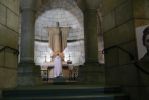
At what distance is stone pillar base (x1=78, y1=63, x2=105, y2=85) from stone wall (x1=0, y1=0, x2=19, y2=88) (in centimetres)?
492

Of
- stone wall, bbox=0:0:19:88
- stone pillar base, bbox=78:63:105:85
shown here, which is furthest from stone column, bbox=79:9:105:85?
stone wall, bbox=0:0:19:88

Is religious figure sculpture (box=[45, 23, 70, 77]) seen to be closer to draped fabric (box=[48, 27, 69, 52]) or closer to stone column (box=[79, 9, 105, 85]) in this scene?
draped fabric (box=[48, 27, 69, 52])

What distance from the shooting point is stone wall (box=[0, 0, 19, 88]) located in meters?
5.54

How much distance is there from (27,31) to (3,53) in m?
5.24

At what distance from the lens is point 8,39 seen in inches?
231

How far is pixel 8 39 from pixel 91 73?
5600 mm

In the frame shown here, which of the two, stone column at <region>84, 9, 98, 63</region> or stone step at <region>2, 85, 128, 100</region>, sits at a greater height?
stone column at <region>84, 9, 98, 63</region>

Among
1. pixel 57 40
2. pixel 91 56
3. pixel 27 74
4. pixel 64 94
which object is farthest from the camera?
pixel 57 40

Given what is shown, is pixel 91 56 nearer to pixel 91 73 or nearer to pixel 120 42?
pixel 91 73

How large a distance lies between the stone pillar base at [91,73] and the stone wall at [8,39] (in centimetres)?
492

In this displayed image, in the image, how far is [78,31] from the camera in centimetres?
1933

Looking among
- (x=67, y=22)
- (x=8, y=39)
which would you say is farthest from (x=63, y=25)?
(x=8, y=39)

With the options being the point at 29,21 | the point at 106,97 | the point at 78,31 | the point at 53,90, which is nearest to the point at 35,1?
the point at 29,21

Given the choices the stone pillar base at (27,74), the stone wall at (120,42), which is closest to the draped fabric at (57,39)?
the stone pillar base at (27,74)
